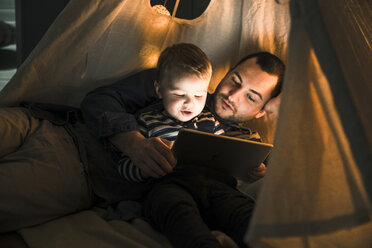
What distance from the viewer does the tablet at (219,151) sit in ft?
2.84

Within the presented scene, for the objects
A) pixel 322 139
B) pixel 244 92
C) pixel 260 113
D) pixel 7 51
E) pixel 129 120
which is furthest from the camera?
pixel 7 51

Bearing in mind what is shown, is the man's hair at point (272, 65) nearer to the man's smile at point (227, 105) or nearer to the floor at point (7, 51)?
the man's smile at point (227, 105)

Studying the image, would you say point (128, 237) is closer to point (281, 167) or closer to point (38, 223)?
point (38, 223)

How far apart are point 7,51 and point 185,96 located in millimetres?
1871

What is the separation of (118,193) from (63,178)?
→ 175 mm

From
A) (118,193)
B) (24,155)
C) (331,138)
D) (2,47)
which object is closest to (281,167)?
(331,138)

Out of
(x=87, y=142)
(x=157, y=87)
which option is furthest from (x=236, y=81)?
(x=87, y=142)

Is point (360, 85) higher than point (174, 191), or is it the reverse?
point (360, 85)

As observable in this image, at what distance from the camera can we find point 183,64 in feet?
3.53

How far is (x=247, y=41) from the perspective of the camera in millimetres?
1415

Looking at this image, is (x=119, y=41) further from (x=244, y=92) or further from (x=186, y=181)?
(x=186, y=181)

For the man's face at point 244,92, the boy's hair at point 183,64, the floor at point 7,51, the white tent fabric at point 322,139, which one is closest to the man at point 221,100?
the man's face at point 244,92

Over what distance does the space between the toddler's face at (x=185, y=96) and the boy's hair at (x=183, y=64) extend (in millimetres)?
20

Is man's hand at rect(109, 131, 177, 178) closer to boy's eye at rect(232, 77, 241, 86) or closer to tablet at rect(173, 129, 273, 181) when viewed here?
tablet at rect(173, 129, 273, 181)
